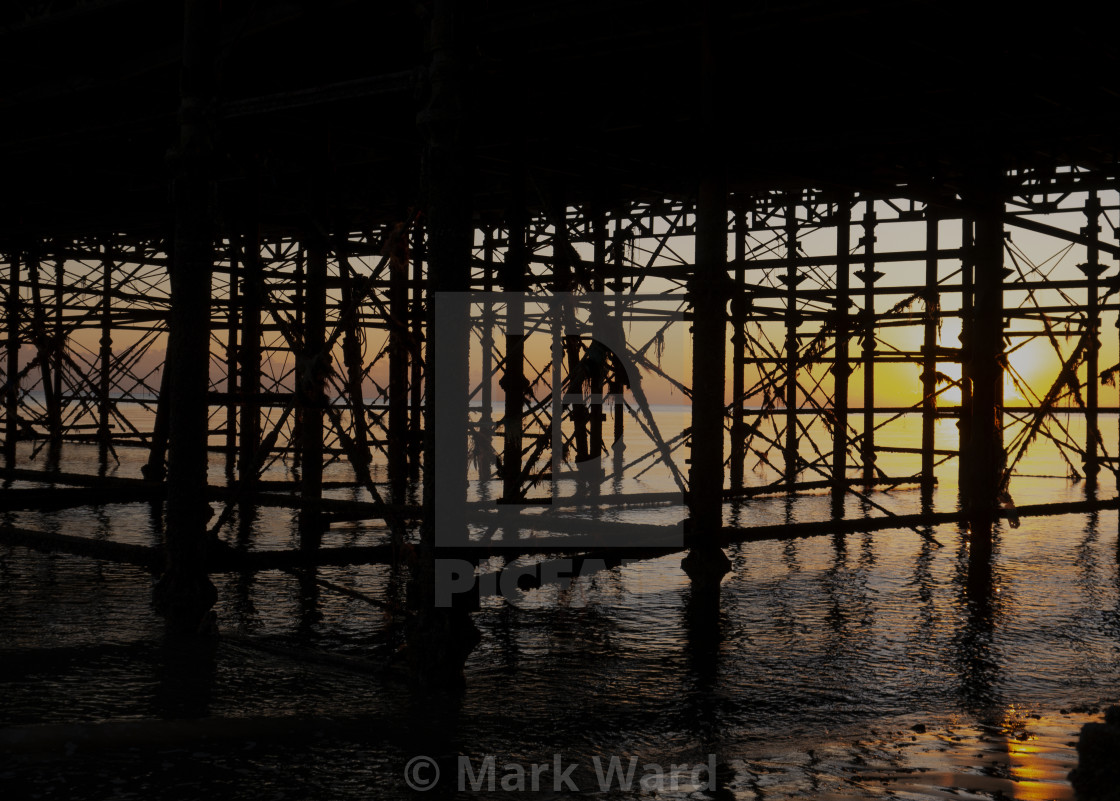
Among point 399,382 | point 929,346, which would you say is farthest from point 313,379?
point 929,346

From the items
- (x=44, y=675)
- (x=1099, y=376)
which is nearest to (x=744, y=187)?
(x=1099, y=376)

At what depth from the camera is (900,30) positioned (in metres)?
11.1

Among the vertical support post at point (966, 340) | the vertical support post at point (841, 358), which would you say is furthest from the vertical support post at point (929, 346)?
the vertical support post at point (841, 358)

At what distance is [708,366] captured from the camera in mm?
10289

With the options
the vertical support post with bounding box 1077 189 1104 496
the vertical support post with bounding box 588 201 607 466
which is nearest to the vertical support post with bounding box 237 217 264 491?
the vertical support post with bounding box 588 201 607 466

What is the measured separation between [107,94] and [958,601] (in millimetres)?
10566

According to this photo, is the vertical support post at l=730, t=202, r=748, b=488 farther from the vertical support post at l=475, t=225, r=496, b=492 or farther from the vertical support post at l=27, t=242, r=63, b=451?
the vertical support post at l=27, t=242, r=63, b=451

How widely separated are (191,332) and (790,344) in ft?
42.2

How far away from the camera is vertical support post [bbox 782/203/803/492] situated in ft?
62.3

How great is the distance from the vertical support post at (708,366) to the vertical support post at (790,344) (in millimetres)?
7774

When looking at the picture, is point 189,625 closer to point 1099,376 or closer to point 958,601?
point 958,601

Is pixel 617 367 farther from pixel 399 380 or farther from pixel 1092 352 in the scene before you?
pixel 1092 352

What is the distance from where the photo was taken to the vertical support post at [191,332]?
875 cm

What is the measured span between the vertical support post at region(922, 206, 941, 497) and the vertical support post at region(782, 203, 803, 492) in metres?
2.09
